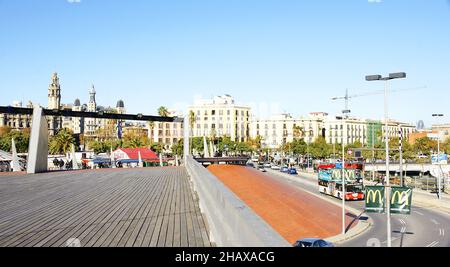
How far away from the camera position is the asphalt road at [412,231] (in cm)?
3444

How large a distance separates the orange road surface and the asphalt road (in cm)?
313

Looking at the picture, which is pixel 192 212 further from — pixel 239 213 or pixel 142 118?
pixel 142 118

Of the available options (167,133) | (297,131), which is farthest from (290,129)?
(167,133)

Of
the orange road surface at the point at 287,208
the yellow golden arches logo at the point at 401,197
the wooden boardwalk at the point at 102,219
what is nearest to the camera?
the wooden boardwalk at the point at 102,219

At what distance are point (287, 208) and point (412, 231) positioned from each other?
11.6 m

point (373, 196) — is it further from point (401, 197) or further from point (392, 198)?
point (392, 198)

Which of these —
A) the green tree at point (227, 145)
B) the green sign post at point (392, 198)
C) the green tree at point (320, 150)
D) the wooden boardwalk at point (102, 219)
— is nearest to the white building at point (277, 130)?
the green tree at point (227, 145)

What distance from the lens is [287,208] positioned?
45062 mm

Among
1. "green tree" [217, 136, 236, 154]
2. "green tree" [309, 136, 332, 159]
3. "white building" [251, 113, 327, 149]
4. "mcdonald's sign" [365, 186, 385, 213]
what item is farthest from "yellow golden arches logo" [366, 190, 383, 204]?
"white building" [251, 113, 327, 149]

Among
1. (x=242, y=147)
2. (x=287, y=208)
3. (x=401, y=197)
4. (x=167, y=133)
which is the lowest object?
(x=287, y=208)

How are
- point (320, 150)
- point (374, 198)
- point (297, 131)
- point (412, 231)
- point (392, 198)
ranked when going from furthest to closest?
point (297, 131) → point (320, 150) → point (412, 231) → point (392, 198) → point (374, 198)

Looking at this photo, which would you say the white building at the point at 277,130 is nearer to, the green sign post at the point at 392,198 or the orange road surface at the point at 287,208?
the orange road surface at the point at 287,208

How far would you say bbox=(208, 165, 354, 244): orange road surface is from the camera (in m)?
39.2

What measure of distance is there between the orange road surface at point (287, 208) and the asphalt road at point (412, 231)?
313cm
